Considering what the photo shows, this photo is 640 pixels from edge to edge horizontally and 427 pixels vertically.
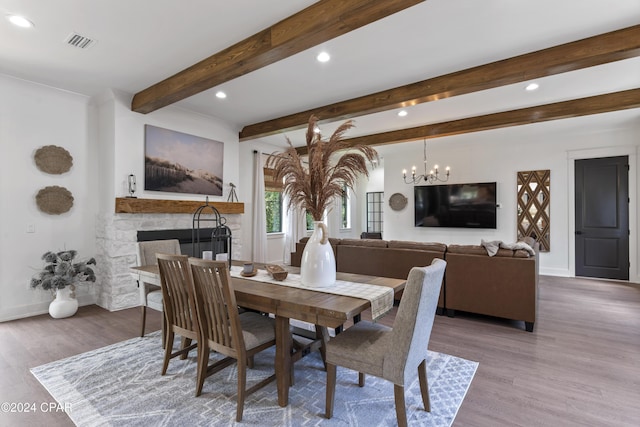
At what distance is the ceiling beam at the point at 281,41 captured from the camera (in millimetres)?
2100

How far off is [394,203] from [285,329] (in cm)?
612

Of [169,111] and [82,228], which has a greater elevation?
[169,111]

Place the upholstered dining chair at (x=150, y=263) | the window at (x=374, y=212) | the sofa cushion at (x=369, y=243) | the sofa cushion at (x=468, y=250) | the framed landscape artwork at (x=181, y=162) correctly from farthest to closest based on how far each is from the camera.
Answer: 1. the window at (x=374, y=212)
2. the framed landscape artwork at (x=181, y=162)
3. the sofa cushion at (x=369, y=243)
4. the sofa cushion at (x=468, y=250)
5. the upholstered dining chair at (x=150, y=263)

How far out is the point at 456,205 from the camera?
22.3ft

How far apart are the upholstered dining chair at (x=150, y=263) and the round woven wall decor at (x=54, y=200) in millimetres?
1634

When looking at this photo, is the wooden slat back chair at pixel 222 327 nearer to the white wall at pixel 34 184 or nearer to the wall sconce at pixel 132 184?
the wall sconce at pixel 132 184

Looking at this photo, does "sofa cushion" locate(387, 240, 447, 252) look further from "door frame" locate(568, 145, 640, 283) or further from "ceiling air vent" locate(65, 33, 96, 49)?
"door frame" locate(568, 145, 640, 283)

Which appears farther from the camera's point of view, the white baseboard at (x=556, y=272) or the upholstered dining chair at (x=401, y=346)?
the white baseboard at (x=556, y=272)

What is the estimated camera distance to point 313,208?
7.18 feet

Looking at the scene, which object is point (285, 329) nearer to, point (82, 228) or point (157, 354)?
point (157, 354)

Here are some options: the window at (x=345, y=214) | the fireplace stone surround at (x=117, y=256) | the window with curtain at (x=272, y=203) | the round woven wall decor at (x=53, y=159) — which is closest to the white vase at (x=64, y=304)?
the fireplace stone surround at (x=117, y=256)

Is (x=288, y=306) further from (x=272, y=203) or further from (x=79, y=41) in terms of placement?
(x=272, y=203)

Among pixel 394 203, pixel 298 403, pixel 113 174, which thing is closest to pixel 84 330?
pixel 113 174

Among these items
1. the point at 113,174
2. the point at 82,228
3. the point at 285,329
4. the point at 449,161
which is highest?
the point at 449,161
